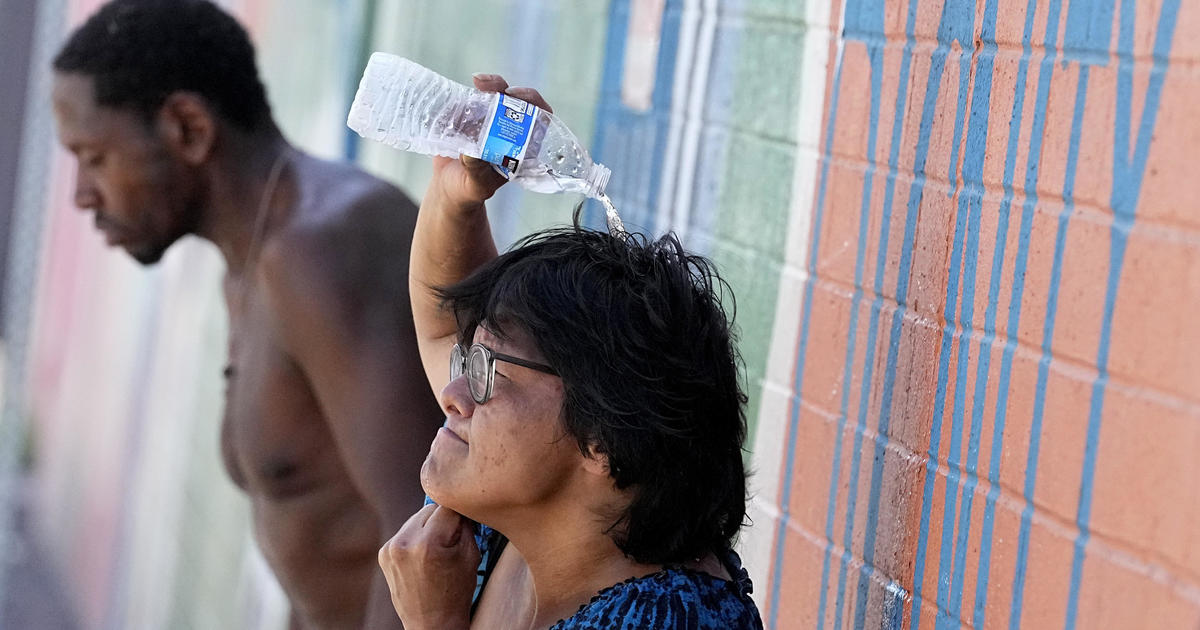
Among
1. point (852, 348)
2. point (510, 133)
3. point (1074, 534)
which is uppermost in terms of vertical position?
point (510, 133)

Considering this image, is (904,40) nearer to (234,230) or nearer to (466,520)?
(466,520)

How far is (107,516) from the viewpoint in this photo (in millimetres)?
8172

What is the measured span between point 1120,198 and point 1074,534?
40cm

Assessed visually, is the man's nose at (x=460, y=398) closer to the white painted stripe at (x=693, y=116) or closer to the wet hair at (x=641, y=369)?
the wet hair at (x=641, y=369)

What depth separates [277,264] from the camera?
3160 millimetres

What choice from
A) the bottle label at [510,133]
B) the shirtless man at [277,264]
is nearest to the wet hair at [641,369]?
the bottle label at [510,133]

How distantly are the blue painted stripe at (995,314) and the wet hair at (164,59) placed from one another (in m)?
2.10

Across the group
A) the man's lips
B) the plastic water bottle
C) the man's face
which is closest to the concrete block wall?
the plastic water bottle

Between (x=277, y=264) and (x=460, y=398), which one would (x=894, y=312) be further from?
(x=277, y=264)

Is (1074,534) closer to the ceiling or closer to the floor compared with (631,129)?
closer to the floor

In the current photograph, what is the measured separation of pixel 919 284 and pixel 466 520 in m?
0.73

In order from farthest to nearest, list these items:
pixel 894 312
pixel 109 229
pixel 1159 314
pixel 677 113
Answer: pixel 109 229 < pixel 677 113 < pixel 894 312 < pixel 1159 314

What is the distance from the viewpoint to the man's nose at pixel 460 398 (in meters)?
1.94

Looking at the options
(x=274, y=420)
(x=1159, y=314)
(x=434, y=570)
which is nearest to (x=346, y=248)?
(x=274, y=420)
